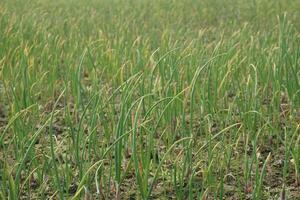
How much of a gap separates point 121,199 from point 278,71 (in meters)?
0.96

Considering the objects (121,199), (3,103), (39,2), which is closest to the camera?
(121,199)

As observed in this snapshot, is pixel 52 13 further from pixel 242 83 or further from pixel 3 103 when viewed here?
pixel 242 83

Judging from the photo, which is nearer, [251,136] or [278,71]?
[251,136]

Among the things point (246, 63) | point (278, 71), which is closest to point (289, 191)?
point (278, 71)

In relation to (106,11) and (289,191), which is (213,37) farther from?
(289,191)

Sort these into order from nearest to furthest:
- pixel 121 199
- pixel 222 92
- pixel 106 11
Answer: pixel 121 199, pixel 222 92, pixel 106 11

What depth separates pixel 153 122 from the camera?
219 centimetres

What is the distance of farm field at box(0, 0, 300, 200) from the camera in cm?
162

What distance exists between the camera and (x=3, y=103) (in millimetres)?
2740

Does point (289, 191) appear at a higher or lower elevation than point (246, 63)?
lower

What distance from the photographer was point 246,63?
2855 mm

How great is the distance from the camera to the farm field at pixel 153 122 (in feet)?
5.33

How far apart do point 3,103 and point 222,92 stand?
117 cm

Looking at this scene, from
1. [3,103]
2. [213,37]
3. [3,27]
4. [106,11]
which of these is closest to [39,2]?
[106,11]
